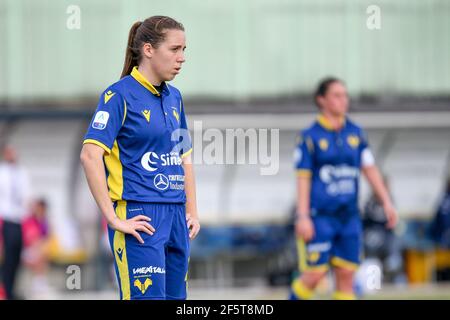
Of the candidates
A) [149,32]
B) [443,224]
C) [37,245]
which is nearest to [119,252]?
[149,32]

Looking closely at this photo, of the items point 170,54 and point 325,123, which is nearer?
point 170,54

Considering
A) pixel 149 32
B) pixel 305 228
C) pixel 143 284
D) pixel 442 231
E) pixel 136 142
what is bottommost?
pixel 442 231

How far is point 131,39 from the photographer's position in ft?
23.8

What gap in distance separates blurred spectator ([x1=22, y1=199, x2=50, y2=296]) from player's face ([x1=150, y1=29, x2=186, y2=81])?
1219 cm

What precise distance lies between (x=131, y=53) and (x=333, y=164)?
14.7 ft

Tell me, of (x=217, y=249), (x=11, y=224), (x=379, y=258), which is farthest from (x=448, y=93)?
(x=11, y=224)

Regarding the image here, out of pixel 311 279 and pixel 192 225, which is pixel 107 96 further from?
pixel 311 279

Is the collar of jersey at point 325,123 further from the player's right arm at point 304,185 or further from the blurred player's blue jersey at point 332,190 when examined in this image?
the player's right arm at point 304,185

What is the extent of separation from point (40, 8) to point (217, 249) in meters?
5.39

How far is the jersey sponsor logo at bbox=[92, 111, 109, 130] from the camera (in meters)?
7.00

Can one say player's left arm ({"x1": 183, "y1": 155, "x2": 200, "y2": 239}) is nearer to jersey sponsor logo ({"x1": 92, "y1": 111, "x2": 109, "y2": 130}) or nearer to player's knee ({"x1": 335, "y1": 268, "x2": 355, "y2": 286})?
jersey sponsor logo ({"x1": 92, "y1": 111, "x2": 109, "y2": 130})

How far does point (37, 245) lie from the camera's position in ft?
62.8

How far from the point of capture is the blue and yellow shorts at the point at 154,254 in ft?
23.0

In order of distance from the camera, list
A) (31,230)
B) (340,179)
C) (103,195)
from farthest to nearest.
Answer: (31,230)
(340,179)
(103,195)
